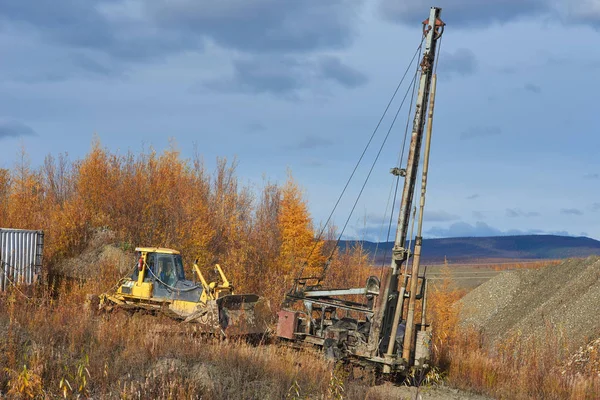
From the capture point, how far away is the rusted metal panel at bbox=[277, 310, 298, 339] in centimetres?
1468

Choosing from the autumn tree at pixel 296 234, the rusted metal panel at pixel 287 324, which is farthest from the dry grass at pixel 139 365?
the autumn tree at pixel 296 234

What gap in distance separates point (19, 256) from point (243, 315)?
1262cm

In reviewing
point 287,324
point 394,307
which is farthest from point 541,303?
point 287,324

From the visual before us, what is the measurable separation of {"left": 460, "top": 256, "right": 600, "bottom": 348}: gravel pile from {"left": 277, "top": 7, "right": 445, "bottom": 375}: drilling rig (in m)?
8.38

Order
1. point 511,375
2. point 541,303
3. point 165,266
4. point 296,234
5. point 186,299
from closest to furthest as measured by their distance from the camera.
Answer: point 511,375 < point 186,299 < point 165,266 < point 541,303 < point 296,234

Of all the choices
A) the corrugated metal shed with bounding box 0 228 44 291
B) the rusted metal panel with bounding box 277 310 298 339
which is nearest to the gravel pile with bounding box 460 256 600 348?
the rusted metal panel with bounding box 277 310 298 339

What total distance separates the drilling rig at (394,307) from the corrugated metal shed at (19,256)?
13.9m

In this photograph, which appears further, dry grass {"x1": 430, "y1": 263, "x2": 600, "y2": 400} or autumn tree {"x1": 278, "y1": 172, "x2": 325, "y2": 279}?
autumn tree {"x1": 278, "y1": 172, "x2": 325, "y2": 279}

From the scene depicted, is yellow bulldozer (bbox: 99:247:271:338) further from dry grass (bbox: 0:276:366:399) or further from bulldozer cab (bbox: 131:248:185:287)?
dry grass (bbox: 0:276:366:399)

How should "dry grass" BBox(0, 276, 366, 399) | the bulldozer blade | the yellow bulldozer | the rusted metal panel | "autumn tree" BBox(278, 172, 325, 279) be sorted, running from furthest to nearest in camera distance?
"autumn tree" BBox(278, 172, 325, 279), the yellow bulldozer, the bulldozer blade, the rusted metal panel, "dry grass" BBox(0, 276, 366, 399)

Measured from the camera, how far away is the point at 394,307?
577 inches

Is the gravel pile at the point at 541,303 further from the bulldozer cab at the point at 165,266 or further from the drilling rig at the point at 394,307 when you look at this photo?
the bulldozer cab at the point at 165,266

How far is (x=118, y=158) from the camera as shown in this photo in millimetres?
46531

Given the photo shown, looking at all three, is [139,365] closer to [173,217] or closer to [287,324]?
[287,324]
